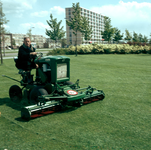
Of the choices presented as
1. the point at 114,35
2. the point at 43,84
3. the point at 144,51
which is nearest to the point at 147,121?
the point at 43,84

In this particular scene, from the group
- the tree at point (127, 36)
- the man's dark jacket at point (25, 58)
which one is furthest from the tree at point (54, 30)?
the man's dark jacket at point (25, 58)

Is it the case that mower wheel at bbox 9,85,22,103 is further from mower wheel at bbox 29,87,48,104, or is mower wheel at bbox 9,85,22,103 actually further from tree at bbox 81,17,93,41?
tree at bbox 81,17,93,41

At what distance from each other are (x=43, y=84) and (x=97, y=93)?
1.77 meters

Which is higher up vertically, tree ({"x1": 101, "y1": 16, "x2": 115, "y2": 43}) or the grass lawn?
tree ({"x1": 101, "y1": 16, "x2": 115, "y2": 43})

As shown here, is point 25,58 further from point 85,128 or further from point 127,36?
point 127,36

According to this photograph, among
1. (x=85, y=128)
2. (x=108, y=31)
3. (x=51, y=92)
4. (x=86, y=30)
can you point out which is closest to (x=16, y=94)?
(x=51, y=92)

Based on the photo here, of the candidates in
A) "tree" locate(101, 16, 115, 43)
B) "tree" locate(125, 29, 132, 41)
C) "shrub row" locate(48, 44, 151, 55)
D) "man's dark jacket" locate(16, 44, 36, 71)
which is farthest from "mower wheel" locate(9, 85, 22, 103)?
"tree" locate(125, 29, 132, 41)

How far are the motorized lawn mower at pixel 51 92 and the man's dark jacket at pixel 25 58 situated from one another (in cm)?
24

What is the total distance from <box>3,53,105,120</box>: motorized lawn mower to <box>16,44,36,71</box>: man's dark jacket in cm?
24

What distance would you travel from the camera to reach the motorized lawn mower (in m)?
4.98

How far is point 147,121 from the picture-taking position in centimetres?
472

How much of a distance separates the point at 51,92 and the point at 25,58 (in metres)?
1.53

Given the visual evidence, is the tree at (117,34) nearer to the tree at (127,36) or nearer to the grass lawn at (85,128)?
the tree at (127,36)

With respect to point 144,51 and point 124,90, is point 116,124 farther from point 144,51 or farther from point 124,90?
point 144,51
